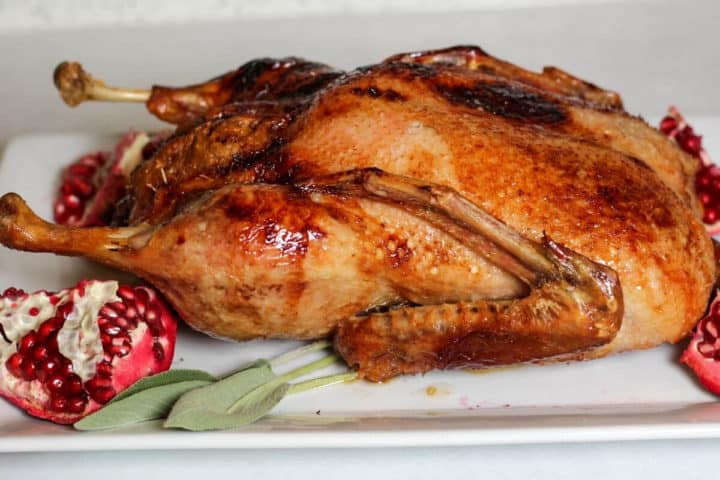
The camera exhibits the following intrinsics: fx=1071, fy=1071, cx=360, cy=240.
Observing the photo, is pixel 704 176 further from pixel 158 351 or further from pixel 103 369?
pixel 103 369

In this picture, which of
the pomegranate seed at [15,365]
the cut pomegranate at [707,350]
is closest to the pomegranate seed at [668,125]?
the cut pomegranate at [707,350]

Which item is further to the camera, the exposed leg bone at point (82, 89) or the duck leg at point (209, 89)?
the exposed leg bone at point (82, 89)

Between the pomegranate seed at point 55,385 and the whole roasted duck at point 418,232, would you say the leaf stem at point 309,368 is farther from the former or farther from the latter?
the pomegranate seed at point 55,385

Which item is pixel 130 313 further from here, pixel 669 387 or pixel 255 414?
pixel 669 387

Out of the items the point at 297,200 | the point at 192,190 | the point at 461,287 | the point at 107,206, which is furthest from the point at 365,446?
the point at 107,206

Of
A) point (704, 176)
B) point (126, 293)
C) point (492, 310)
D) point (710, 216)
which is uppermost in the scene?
point (704, 176)

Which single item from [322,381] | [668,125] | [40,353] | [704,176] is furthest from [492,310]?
[668,125]
